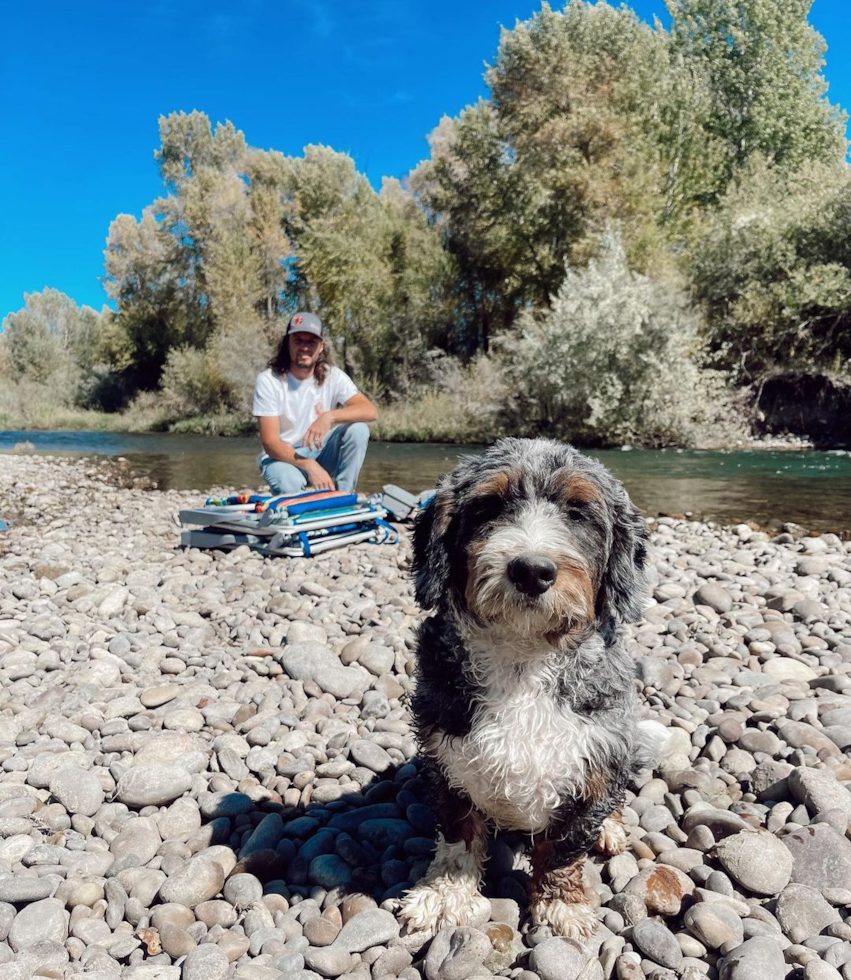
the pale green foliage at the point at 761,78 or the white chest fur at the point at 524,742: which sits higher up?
the pale green foliage at the point at 761,78

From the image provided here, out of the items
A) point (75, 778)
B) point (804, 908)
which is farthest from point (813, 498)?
point (75, 778)

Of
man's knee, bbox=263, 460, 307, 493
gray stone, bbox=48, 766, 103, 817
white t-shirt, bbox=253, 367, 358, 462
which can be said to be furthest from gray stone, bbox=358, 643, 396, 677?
white t-shirt, bbox=253, 367, 358, 462

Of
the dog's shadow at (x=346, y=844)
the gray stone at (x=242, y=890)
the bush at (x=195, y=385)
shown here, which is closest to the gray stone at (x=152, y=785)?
the dog's shadow at (x=346, y=844)

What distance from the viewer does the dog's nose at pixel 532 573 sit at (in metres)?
2.50

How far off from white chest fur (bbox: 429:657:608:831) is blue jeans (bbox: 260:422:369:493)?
713 centimetres

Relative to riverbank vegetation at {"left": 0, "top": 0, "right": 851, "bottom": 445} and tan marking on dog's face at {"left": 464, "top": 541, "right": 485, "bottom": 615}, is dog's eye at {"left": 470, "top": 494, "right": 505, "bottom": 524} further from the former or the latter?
riverbank vegetation at {"left": 0, "top": 0, "right": 851, "bottom": 445}

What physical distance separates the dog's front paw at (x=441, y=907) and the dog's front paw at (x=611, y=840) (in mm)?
633

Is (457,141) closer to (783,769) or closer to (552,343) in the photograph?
(552,343)

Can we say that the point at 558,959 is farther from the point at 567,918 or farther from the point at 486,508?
the point at 486,508

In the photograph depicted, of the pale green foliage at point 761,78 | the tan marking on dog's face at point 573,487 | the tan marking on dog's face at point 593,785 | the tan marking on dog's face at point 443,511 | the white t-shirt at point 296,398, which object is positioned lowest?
the tan marking on dog's face at point 593,785

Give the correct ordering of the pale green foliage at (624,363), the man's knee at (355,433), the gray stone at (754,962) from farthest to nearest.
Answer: the pale green foliage at (624,363) < the man's knee at (355,433) < the gray stone at (754,962)

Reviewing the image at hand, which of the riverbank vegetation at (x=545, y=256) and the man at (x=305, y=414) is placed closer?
the man at (x=305, y=414)

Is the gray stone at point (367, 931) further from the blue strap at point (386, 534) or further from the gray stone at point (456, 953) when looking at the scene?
the blue strap at point (386, 534)

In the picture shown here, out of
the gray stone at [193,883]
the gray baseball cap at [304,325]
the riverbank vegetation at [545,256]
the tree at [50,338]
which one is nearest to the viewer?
the gray stone at [193,883]
